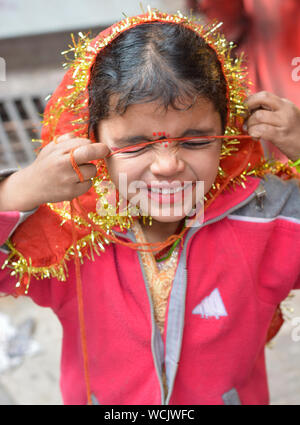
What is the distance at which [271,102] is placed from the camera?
3.33 ft

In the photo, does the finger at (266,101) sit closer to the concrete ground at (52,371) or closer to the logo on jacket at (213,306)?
the logo on jacket at (213,306)

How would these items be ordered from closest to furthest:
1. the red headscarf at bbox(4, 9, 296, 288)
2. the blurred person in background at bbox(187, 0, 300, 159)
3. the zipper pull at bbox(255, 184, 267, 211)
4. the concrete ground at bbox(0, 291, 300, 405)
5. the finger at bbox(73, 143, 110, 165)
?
1. the finger at bbox(73, 143, 110, 165)
2. the red headscarf at bbox(4, 9, 296, 288)
3. the zipper pull at bbox(255, 184, 267, 211)
4. the concrete ground at bbox(0, 291, 300, 405)
5. the blurred person in background at bbox(187, 0, 300, 159)

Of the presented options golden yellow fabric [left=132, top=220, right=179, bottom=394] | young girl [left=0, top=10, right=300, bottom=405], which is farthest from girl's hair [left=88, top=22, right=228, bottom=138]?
golden yellow fabric [left=132, top=220, right=179, bottom=394]

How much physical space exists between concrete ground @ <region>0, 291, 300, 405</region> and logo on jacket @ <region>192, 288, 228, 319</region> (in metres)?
0.85

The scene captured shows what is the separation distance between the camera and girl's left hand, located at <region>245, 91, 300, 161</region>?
3.33 ft

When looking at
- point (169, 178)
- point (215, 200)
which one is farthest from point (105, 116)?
point (215, 200)

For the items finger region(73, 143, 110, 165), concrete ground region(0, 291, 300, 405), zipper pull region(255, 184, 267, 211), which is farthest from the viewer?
concrete ground region(0, 291, 300, 405)

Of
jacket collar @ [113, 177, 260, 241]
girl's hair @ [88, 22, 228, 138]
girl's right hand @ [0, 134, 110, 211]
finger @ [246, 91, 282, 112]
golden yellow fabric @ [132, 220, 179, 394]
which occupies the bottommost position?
golden yellow fabric @ [132, 220, 179, 394]

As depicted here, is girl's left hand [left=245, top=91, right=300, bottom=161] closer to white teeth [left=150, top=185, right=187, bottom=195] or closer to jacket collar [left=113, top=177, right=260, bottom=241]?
jacket collar [left=113, top=177, right=260, bottom=241]

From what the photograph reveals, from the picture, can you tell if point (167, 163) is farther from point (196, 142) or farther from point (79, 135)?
point (79, 135)

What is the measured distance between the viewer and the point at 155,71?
33.7 inches

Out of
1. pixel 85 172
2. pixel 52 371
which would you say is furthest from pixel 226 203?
pixel 52 371

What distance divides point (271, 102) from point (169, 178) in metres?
0.31

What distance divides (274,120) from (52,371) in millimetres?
1476
